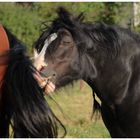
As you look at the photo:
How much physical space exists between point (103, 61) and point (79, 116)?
4.29 m

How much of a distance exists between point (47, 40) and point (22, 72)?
196 centimetres

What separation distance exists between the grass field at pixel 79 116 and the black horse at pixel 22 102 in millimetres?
2191

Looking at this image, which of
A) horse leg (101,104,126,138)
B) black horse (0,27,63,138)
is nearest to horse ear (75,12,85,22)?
horse leg (101,104,126,138)

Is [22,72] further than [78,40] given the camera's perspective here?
No

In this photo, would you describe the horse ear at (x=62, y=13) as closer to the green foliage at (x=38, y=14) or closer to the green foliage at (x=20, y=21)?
the green foliage at (x=38, y=14)

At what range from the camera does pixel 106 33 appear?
4082mm

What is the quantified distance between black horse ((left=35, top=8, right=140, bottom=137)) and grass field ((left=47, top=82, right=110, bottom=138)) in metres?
0.31

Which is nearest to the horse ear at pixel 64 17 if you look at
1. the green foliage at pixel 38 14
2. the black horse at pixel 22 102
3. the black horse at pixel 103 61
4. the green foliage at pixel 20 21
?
the black horse at pixel 103 61

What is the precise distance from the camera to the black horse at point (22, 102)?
204cm

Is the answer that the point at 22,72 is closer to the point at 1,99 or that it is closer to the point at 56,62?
the point at 1,99

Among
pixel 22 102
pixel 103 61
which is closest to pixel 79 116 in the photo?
pixel 103 61

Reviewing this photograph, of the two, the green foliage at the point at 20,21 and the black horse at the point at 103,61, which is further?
the green foliage at the point at 20,21

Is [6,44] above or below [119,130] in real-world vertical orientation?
above

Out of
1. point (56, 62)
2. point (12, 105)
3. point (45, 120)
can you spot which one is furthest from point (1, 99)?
point (56, 62)
